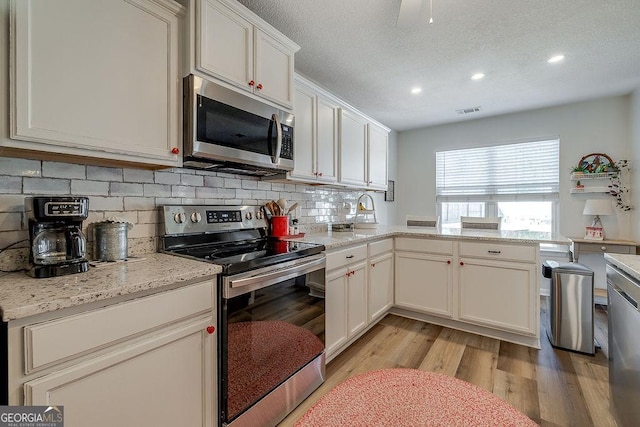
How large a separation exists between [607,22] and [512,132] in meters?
2.23

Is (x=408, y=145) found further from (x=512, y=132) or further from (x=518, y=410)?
(x=518, y=410)

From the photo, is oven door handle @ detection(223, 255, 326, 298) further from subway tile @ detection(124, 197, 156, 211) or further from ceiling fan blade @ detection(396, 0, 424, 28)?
ceiling fan blade @ detection(396, 0, 424, 28)

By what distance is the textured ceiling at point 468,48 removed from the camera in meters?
1.96

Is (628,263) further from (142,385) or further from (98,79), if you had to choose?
(98,79)

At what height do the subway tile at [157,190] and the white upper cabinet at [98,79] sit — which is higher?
the white upper cabinet at [98,79]

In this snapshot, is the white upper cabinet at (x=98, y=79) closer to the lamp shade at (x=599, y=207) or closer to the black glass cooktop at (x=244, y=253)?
the black glass cooktop at (x=244, y=253)

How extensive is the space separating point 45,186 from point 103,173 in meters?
0.24

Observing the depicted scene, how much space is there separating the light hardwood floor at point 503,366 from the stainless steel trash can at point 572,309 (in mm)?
98

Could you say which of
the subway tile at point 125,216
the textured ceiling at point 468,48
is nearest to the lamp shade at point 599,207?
the textured ceiling at point 468,48

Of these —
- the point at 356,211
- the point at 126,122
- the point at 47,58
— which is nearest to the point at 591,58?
the point at 356,211

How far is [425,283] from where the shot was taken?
2852 mm

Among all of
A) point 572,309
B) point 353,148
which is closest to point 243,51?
point 353,148

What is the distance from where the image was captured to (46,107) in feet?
3.59

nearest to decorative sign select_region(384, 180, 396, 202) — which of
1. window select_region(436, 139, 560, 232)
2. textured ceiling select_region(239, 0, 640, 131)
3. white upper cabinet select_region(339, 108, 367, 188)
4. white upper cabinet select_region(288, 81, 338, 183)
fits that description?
window select_region(436, 139, 560, 232)
